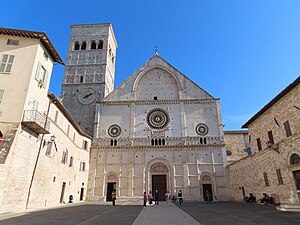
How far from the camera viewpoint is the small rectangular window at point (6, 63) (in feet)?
46.6

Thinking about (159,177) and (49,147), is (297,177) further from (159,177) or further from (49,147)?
(49,147)

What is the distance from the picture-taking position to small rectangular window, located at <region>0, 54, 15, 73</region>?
1420 cm

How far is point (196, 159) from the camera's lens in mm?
26625

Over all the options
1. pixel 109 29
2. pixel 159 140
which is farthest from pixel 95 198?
pixel 109 29

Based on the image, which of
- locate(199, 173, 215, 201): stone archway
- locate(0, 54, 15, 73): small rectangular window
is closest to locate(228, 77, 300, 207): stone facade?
locate(199, 173, 215, 201): stone archway

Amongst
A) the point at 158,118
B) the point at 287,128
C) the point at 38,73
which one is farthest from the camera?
the point at 158,118

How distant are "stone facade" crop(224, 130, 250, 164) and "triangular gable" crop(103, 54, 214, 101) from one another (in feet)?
25.2

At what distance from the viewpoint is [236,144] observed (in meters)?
32.2

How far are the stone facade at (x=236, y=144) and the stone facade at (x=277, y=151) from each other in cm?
928

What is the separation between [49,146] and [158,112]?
606 inches

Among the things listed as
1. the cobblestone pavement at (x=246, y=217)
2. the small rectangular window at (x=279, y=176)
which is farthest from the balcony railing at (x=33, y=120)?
the small rectangular window at (x=279, y=176)

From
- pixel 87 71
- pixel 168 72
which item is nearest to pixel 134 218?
pixel 168 72

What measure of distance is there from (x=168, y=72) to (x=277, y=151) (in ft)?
63.4

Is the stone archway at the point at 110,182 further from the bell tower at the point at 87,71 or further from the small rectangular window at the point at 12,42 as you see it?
the small rectangular window at the point at 12,42
